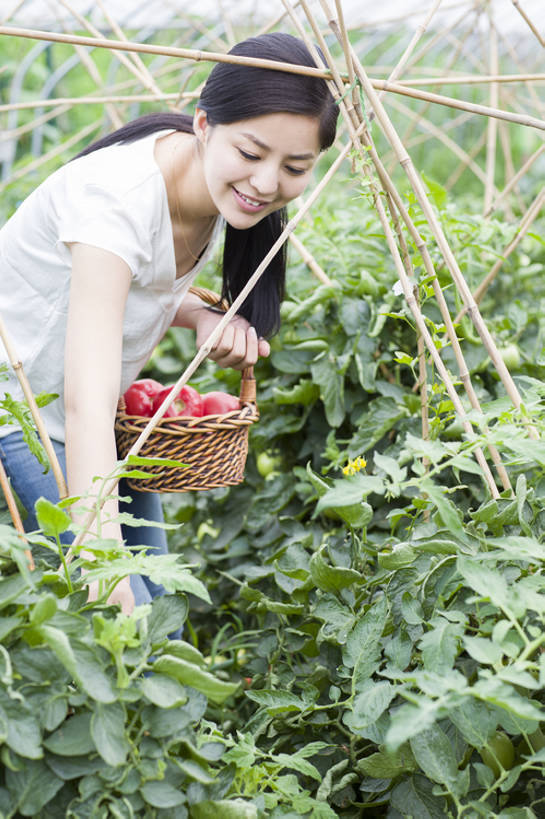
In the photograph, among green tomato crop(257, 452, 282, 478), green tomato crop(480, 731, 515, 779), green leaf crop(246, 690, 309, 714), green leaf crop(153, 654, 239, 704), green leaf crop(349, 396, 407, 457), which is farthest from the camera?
green tomato crop(257, 452, 282, 478)

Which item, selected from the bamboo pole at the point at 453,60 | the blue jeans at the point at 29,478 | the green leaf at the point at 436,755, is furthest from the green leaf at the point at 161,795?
the bamboo pole at the point at 453,60

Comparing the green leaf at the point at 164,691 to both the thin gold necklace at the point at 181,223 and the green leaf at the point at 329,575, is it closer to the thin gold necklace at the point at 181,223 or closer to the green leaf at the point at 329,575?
the green leaf at the point at 329,575

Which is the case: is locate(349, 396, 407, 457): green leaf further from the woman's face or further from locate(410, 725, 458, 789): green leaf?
locate(410, 725, 458, 789): green leaf

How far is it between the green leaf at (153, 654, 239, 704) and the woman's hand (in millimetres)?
579

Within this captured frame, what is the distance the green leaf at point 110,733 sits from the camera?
0.59m

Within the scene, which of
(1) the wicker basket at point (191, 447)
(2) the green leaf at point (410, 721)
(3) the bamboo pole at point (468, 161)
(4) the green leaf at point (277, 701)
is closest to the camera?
(2) the green leaf at point (410, 721)

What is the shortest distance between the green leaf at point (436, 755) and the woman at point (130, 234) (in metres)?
0.37

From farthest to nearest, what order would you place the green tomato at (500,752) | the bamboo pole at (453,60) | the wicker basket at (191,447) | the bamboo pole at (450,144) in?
the bamboo pole at (450,144) < the bamboo pole at (453,60) < the wicker basket at (191,447) < the green tomato at (500,752)

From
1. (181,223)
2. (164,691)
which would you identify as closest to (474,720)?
(164,691)

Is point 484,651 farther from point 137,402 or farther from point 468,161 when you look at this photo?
point 468,161

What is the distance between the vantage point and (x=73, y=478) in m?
0.94

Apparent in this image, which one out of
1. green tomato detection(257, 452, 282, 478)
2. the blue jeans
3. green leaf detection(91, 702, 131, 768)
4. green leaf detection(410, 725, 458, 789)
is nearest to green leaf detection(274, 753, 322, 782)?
green leaf detection(410, 725, 458, 789)

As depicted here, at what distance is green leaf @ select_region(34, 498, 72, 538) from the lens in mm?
665

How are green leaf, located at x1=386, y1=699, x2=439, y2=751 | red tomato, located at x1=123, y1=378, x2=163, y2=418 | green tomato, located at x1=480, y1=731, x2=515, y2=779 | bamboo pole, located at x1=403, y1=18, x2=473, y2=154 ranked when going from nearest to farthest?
green leaf, located at x1=386, y1=699, x2=439, y2=751 → green tomato, located at x1=480, y1=731, x2=515, y2=779 → red tomato, located at x1=123, y1=378, x2=163, y2=418 → bamboo pole, located at x1=403, y1=18, x2=473, y2=154
